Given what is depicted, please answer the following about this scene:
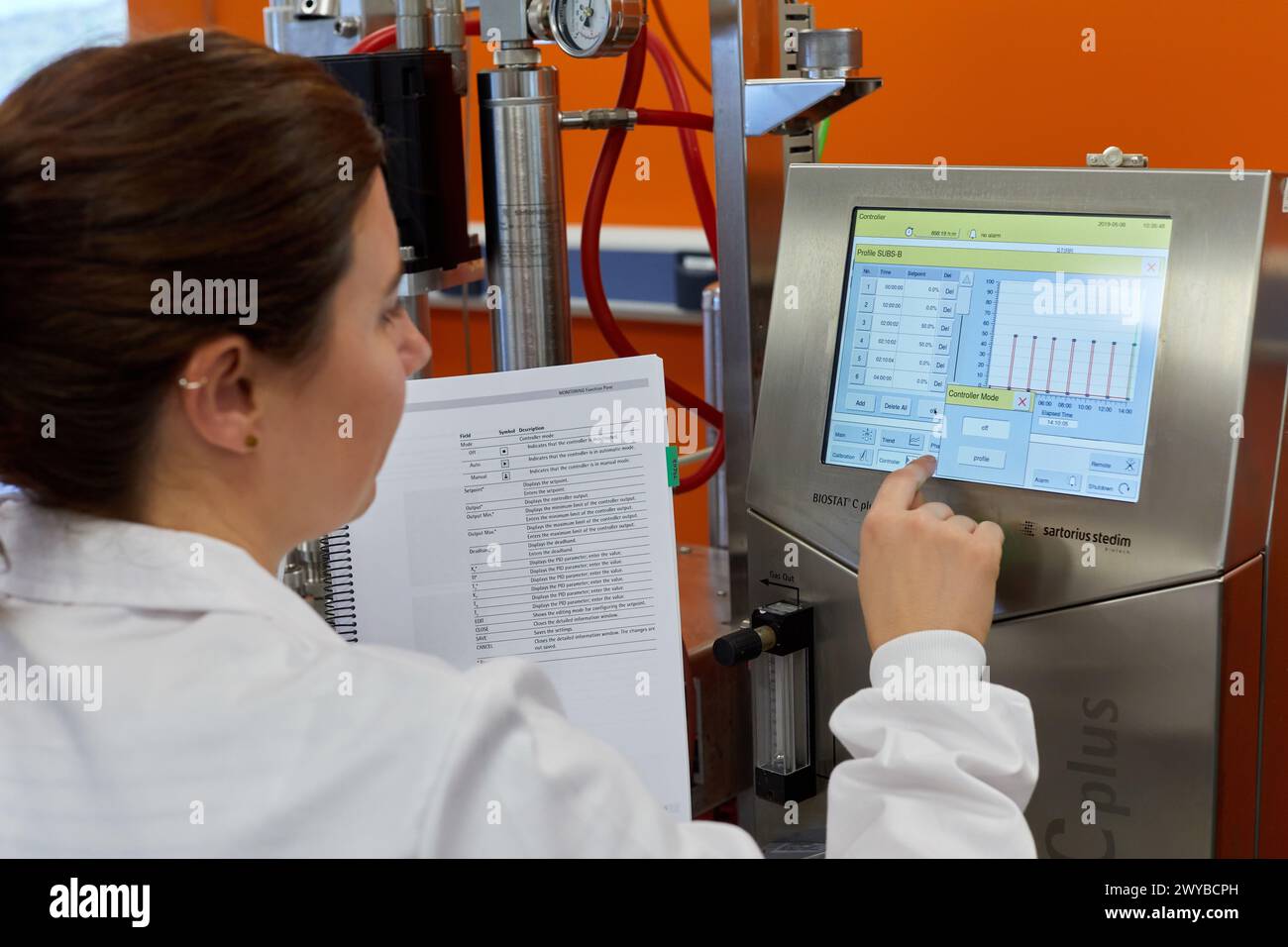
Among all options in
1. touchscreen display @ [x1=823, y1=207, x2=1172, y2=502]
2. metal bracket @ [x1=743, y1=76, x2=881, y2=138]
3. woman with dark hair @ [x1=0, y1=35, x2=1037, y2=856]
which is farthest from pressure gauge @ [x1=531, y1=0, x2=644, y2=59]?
woman with dark hair @ [x1=0, y1=35, x2=1037, y2=856]

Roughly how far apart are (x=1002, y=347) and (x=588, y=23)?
43 cm

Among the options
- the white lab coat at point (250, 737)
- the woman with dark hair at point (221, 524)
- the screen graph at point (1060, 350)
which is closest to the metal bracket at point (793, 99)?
the screen graph at point (1060, 350)

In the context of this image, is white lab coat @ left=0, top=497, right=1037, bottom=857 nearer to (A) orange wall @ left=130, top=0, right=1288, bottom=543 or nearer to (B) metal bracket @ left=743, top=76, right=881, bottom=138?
(B) metal bracket @ left=743, top=76, right=881, bottom=138

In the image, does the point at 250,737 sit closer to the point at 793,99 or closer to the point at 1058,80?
the point at 793,99

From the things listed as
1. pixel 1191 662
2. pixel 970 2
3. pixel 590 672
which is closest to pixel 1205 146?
pixel 970 2

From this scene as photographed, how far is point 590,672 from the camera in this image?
102cm

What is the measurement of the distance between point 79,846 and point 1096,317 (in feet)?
2.30

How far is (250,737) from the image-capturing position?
2.05 feet

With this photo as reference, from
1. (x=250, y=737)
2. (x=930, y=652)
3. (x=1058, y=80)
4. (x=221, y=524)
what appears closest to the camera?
(x=250, y=737)

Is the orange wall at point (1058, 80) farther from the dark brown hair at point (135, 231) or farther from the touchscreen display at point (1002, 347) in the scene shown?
the dark brown hair at point (135, 231)

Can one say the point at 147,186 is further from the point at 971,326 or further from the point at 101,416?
the point at 971,326

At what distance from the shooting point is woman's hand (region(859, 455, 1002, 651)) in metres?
0.89

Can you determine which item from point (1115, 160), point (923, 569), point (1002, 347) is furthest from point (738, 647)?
point (1115, 160)

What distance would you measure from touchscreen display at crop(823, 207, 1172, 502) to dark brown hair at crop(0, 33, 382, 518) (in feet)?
1.47
